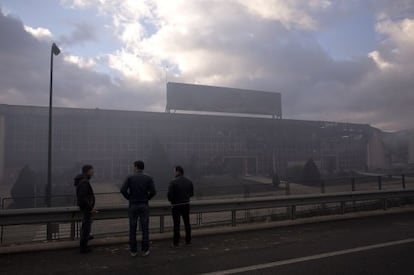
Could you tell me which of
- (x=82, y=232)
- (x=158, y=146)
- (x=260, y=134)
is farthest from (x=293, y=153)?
(x=82, y=232)

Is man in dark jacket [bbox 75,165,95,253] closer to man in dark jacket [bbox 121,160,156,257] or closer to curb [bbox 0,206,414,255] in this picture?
curb [bbox 0,206,414,255]

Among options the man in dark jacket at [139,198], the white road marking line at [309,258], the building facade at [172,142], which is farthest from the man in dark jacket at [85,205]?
the building facade at [172,142]

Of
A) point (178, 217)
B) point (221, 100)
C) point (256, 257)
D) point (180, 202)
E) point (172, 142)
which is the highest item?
point (221, 100)

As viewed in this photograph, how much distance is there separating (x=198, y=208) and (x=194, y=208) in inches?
4.6

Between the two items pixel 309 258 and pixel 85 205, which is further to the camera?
pixel 85 205

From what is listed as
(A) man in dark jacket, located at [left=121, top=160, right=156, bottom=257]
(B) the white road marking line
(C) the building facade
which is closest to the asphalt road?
(B) the white road marking line

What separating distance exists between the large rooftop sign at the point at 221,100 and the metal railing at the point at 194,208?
47.3 m

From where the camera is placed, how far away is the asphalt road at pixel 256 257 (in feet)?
18.1

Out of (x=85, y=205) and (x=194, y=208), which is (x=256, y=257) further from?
(x=85, y=205)

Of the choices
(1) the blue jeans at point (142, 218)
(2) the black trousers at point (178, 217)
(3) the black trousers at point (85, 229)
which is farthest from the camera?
(2) the black trousers at point (178, 217)

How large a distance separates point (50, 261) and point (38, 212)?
3.87 feet

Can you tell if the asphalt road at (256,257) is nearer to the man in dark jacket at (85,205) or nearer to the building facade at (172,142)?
the man in dark jacket at (85,205)

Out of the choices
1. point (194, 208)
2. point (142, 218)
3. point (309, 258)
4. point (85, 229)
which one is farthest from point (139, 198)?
point (309, 258)

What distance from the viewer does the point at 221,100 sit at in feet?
199
